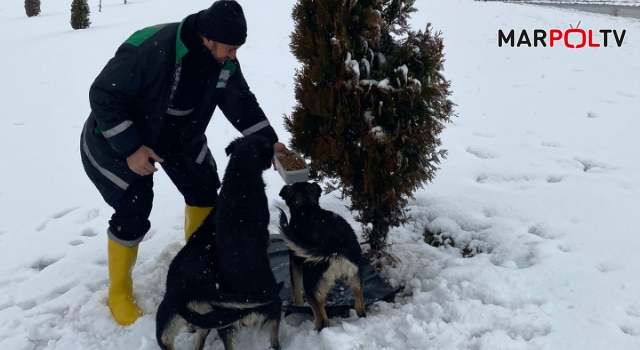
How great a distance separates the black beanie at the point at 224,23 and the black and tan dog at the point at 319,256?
1.26 m

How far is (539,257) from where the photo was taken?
12.6 feet

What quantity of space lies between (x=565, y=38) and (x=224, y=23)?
1305cm

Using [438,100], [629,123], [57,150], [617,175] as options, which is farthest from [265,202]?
[629,123]

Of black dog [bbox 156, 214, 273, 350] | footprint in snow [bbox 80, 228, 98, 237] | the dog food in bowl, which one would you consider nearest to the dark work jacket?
the dog food in bowl

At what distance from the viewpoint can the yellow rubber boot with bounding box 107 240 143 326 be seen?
11.9ft

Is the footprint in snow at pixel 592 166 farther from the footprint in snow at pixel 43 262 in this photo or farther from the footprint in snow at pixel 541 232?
the footprint in snow at pixel 43 262

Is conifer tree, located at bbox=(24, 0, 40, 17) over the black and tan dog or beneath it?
beneath

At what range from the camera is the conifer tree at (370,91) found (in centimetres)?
330

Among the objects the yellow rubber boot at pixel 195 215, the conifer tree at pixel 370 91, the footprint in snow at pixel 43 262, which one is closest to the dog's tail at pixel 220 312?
the conifer tree at pixel 370 91

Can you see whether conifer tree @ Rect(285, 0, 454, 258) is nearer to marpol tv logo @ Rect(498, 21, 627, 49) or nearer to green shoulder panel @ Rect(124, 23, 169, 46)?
green shoulder panel @ Rect(124, 23, 169, 46)

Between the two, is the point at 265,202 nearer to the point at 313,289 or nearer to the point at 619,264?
the point at 313,289

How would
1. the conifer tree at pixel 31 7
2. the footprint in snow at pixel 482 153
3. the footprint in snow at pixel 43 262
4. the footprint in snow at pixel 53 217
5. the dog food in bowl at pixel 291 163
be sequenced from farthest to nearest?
the conifer tree at pixel 31 7 → the footprint in snow at pixel 482 153 → the footprint in snow at pixel 53 217 → the footprint in snow at pixel 43 262 → the dog food in bowl at pixel 291 163

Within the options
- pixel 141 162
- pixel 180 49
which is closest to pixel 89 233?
pixel 141 162

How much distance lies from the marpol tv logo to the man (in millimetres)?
10586
